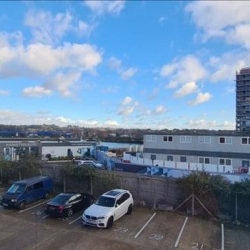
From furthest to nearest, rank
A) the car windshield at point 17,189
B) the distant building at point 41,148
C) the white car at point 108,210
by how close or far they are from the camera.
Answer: the distant building at point 41,148 < the car windshield at point 17,189 < the white car at point 108,210

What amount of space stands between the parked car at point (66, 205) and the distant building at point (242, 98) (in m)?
118

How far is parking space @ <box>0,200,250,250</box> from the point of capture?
45.3ft

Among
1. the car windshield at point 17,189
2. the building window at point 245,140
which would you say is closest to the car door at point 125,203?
the car windshield at point 17,189

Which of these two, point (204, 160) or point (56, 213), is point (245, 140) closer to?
point (204, 160)

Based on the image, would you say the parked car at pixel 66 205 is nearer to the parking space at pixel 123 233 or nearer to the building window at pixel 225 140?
the parking space at pixel 123 233

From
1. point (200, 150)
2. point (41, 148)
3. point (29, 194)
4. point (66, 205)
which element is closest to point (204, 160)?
point (200, 150)

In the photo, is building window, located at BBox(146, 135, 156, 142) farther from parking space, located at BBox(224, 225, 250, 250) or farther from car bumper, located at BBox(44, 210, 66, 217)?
car bumper, located at BBox(44, 210, 66, 217)

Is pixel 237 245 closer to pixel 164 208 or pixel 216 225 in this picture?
pixel 216 225

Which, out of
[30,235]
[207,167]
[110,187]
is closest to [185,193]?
[110,187]

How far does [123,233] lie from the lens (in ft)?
49.9

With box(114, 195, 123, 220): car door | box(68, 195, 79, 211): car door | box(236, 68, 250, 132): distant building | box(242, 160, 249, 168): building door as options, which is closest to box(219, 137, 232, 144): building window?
box(242, 160, 249, 168): building door

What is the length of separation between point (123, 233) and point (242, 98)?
4931 inches

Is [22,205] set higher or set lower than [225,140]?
lower

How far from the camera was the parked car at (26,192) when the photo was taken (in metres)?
19.3
